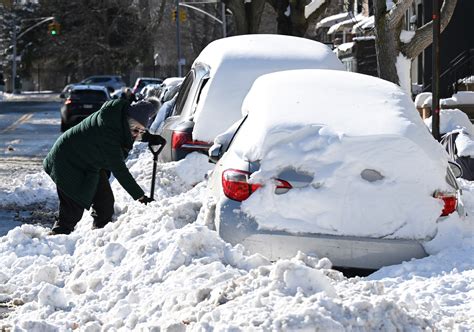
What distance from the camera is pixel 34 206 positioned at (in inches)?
616

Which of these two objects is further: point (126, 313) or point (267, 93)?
point (267, 93)

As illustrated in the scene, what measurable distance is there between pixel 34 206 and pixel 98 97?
2452 cm

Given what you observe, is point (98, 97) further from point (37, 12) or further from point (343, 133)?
point (37, 12)

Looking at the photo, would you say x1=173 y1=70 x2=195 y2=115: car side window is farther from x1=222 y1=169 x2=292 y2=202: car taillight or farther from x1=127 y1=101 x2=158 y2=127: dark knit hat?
x1=222 y1=169 x2=292 y2=202: car taillight

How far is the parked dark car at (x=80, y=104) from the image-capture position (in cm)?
3875

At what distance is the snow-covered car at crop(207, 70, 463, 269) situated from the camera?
26.6 feet

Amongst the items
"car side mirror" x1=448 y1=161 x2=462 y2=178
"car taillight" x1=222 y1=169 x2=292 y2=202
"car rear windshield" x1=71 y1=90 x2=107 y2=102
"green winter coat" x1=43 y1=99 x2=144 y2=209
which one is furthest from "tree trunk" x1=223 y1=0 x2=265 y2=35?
"car taillight" x1=222 y1=169 x2=292 y2=202

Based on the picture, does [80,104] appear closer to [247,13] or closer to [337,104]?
[247,13]

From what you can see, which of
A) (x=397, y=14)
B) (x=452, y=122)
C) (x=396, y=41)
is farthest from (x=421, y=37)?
(x=452, y=122)

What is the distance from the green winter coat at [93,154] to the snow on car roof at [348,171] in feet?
7.14

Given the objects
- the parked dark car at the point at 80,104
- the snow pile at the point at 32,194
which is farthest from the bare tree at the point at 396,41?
the parked dark car at the point at 80,104

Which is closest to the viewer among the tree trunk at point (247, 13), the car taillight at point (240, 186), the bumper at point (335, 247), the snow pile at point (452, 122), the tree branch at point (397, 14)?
the bumper at point (335, 247)

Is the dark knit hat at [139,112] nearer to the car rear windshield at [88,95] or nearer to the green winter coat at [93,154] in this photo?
the green winter coat at [93,154]

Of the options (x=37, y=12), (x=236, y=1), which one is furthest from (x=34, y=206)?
(x=37, y=12)
